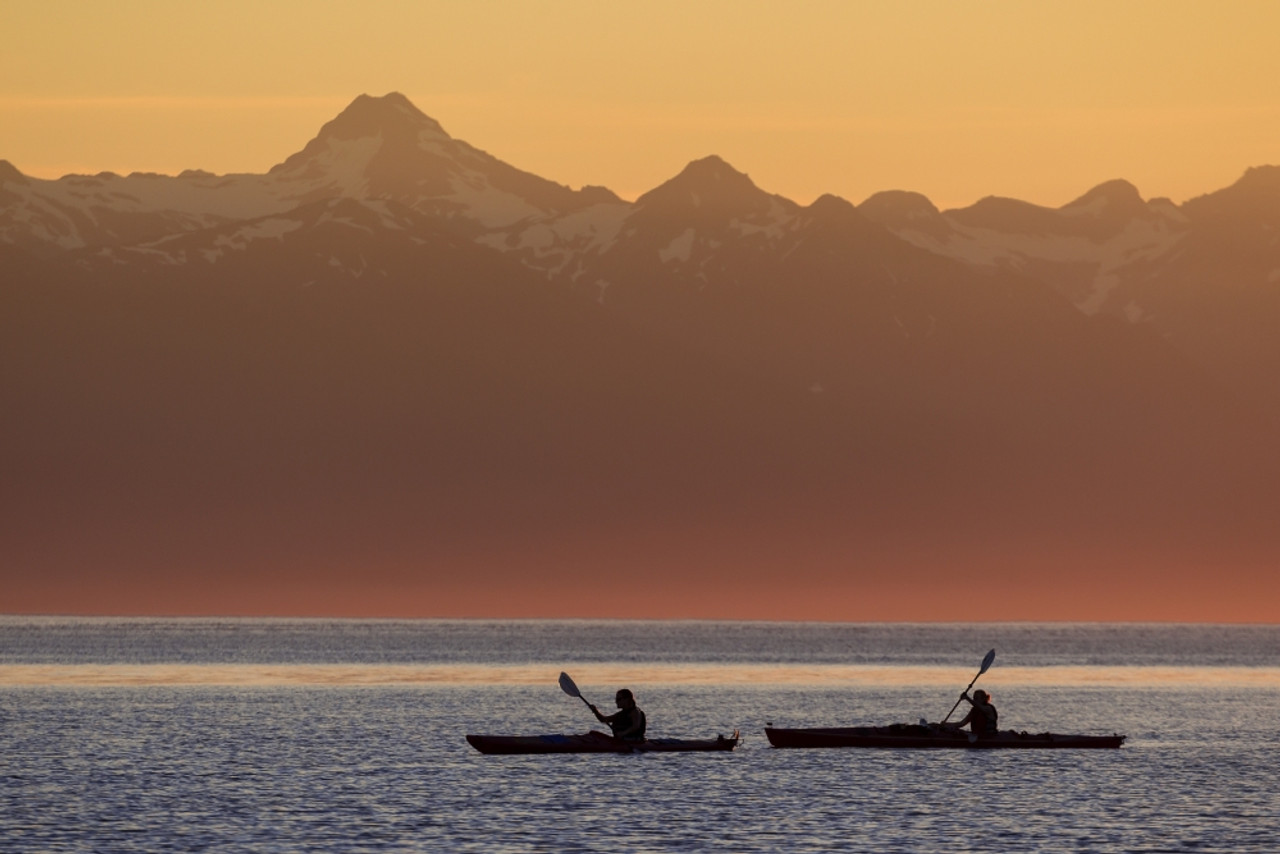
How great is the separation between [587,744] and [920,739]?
503 inches

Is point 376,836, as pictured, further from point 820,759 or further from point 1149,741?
point 1149,741

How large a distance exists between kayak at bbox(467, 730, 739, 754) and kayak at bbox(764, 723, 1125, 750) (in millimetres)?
3760

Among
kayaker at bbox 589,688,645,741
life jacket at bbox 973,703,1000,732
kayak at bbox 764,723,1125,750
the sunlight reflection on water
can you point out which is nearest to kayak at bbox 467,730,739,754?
kayaker at bbox 589,688,645,741

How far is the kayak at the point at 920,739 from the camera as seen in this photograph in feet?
274

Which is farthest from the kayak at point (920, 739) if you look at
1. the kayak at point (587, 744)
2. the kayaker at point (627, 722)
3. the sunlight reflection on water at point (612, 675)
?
the sunlight reflection on water at point (612, 675)

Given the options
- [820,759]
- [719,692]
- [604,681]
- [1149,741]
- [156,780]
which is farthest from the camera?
[604,681]

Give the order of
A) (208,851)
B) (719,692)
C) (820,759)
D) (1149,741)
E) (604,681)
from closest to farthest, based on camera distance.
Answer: (208,851)
(820,759)
(1149,741)
(719,692)
(604,681)

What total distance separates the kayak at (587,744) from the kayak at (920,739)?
3760 millimetres

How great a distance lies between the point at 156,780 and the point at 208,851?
61.4 feet

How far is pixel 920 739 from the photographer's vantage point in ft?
274

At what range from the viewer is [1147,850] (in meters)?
59.1

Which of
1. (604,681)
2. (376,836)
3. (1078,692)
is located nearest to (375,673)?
(604,681)

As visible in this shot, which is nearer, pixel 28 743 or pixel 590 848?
pixel 590 848

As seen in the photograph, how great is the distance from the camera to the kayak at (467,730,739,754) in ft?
263
